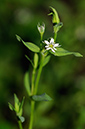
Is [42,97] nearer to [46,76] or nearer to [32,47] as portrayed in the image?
[32,47]

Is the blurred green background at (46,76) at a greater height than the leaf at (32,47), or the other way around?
the leaf at (32,47)

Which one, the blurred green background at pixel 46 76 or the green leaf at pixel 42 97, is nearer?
the green leaf at pixel 42 97

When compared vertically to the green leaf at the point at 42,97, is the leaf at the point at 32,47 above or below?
above

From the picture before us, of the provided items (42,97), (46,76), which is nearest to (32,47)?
(42,97)

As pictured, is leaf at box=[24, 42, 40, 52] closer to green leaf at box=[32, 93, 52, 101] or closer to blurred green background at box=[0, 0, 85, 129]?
green leaf at box=[32, 93, 52, 101]

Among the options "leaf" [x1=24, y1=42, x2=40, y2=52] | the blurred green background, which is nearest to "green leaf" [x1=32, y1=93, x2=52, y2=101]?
"leaf" [x1=24, y1=42, x2=40, y2=52]

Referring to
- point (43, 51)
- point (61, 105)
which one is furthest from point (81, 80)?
point (43, 51)

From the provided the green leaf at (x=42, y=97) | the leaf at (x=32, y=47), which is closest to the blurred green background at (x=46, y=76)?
the green leaf at (x=42, y=97)

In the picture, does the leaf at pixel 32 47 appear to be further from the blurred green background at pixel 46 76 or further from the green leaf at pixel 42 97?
the blurred green background at pixel 46 76

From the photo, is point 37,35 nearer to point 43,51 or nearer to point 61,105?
point 61,105

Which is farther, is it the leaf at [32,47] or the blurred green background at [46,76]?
the blurred green background at [46,76]
